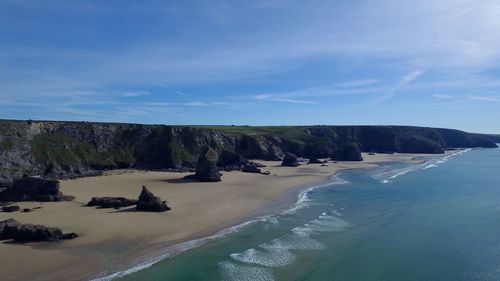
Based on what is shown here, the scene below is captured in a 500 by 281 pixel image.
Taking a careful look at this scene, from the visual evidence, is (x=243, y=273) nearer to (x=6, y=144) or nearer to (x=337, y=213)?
(x=337, y=213)

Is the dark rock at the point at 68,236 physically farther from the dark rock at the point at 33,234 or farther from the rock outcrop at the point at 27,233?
the dark rock at the point at 33,234

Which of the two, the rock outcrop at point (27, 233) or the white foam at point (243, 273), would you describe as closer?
the white foam at point (243, 273)

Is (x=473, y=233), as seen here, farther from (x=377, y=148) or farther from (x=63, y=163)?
(x=377, y=148)

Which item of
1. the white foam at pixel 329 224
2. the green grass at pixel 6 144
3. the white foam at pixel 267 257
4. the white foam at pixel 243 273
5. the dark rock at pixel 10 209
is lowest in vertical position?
the white foam at pixel 243 273

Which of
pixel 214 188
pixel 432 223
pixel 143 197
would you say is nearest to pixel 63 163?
pixel 214 188

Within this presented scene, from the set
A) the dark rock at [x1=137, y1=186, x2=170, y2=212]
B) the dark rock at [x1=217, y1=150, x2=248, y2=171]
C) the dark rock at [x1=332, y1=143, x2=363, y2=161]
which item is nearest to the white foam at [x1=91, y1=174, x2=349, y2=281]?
the dark rock at [x1=137, y1=186, x2=170, y2=212]

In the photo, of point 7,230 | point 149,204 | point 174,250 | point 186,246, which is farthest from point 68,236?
point 149,204

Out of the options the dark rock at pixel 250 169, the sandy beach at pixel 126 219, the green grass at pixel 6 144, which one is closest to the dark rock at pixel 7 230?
the sandy beach at pixel 126 219
